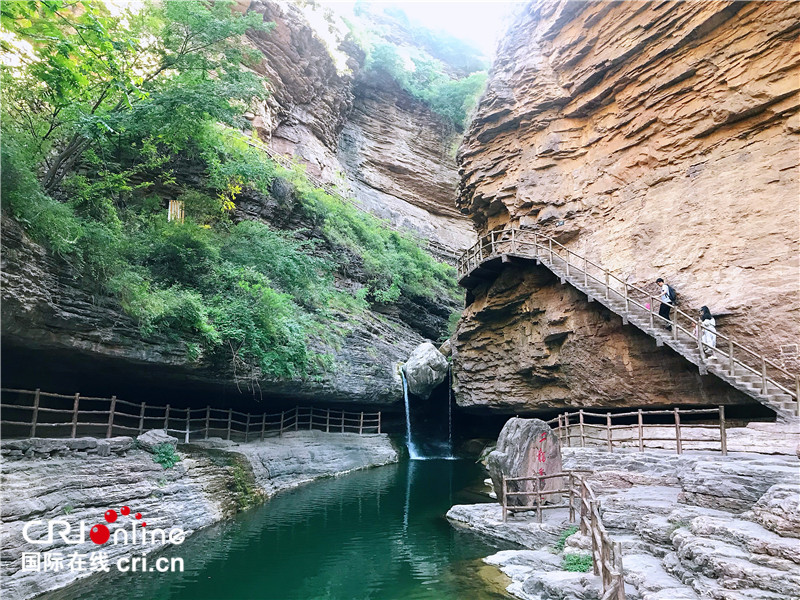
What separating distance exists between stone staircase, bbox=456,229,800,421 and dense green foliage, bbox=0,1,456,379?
7452 millimetres

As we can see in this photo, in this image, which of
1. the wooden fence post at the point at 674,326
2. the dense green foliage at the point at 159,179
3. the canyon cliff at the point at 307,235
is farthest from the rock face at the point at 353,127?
the wooden fence post at the point at 674,326

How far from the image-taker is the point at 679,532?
6.48m

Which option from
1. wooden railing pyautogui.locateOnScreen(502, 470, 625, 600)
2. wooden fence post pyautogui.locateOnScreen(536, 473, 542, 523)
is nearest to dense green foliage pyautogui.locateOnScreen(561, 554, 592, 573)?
wooden railing pyautogui.locateOnScreen(502, 470, 625, 600)

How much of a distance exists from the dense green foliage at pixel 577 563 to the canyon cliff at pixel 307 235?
9365 mm

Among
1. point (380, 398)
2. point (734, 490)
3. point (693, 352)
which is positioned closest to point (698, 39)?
point (693, 352)

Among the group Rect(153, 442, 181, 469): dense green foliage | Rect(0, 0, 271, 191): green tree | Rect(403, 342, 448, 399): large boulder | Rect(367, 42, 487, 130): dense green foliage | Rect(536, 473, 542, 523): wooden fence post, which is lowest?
Rect(536, 473, 542, 523): wooden fence post

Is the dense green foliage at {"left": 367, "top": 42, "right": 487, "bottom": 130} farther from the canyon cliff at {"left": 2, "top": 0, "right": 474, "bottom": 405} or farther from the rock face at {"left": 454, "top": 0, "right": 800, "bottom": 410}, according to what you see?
the rock face at {"left": 454, "top": 0, "right": 800, "bottom": 410}

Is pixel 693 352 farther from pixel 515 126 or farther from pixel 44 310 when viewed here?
pixel 44 310

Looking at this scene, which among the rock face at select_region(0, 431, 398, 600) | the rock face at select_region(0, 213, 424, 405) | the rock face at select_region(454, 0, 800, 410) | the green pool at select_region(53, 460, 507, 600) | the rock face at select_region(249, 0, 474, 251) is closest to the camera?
the rock face at select_region(0, 431, 398, 600)

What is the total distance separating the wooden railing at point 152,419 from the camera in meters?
10.1

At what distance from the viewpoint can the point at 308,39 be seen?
31219mm

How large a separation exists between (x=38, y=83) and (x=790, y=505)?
15.6 meters

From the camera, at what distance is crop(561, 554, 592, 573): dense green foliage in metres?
7.26

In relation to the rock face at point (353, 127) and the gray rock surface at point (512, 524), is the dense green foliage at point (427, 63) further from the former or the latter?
the gray rock surface at point (512, 524)
